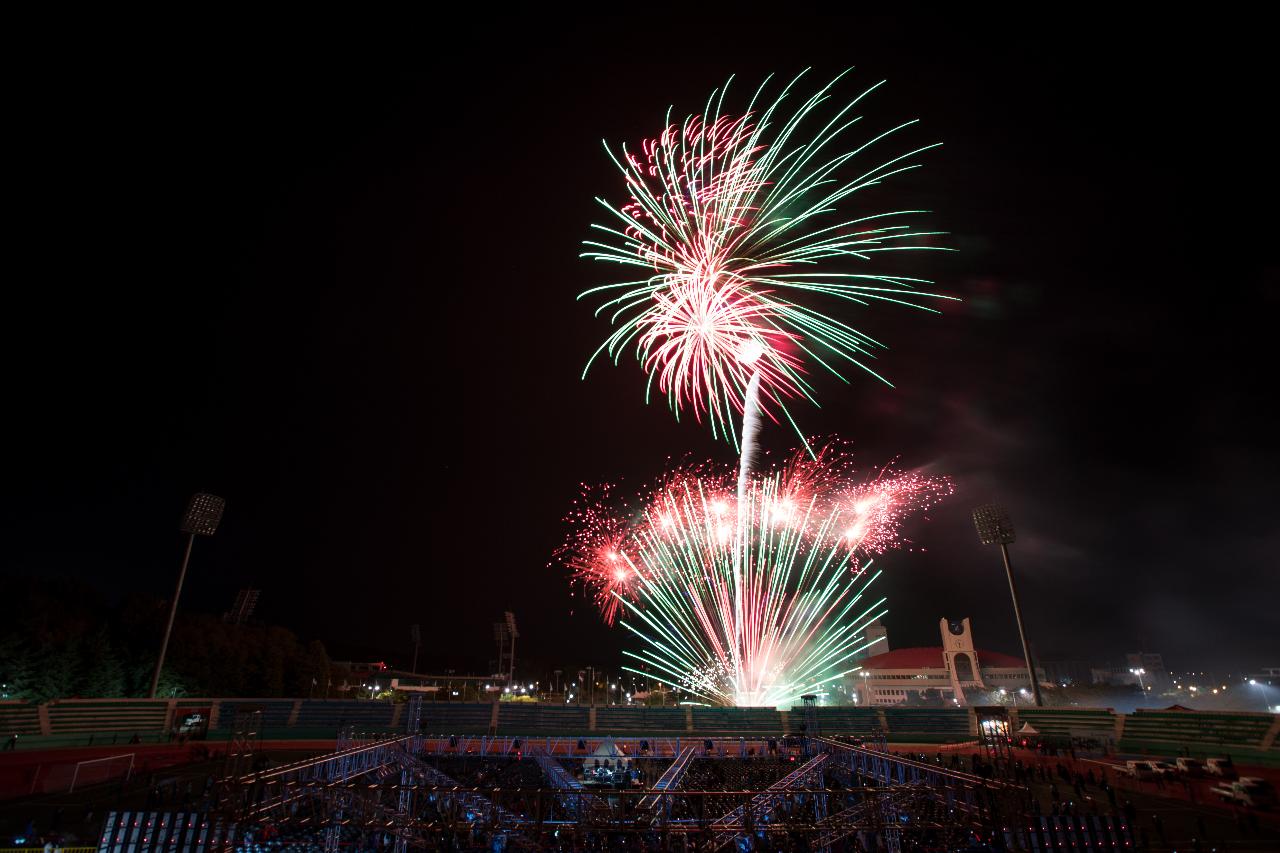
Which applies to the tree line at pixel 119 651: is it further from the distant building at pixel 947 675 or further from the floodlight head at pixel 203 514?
the distant building at pixel 947 675

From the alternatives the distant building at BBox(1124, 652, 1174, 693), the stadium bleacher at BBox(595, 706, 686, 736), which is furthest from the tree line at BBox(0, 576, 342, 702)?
the distant building at BBox(1124, 652, 1174, 693)

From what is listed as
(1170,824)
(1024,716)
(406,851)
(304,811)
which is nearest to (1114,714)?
(1024,716)

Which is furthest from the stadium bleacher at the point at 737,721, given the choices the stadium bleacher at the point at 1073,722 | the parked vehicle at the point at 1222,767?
the parked vehicle at the point at 1222,767

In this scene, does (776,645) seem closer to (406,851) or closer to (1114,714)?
(1114,714)

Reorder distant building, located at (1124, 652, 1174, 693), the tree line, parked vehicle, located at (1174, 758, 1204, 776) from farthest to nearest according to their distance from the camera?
1. distant building, located at (1124, 652, 1174, 693)
2. the tree line
3. parked vehicle, located at (1174, 758, 1204, 776)

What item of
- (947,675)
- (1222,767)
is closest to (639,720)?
(1222,767)

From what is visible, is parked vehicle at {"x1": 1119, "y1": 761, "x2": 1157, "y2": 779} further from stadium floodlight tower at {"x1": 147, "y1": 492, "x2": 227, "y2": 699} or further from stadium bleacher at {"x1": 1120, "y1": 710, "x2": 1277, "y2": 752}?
stadium floodlight tower at {"x1": 147, "y1": 492, "x2": 227, "y2": 699}

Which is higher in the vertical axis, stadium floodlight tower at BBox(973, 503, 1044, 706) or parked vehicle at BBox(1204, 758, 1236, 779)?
stadium floodlight tower at BBox(973, 503, 1044, 706)
